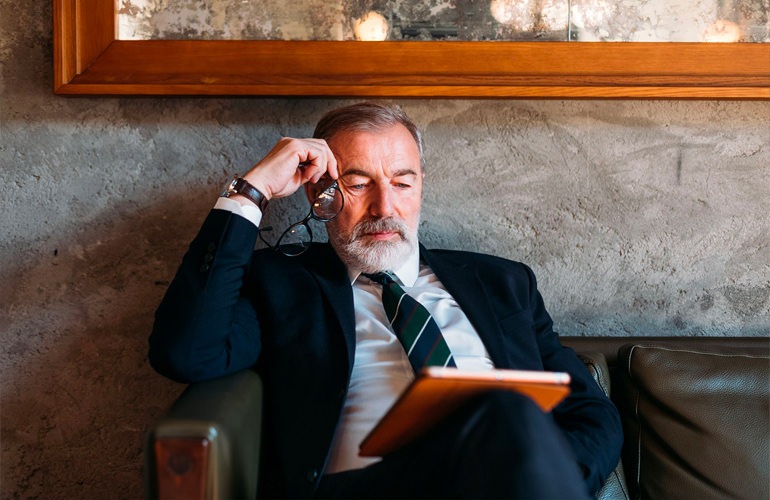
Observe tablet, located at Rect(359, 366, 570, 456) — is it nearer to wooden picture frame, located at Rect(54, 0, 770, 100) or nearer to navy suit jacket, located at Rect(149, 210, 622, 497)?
navy suit jacket, located at Rect(149, 210, 622, 497)

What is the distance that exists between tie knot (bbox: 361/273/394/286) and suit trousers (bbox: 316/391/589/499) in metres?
0.65

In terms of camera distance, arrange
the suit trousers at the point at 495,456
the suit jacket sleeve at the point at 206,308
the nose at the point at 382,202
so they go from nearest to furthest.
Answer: the suit trousers at the point at 495,456, the suit jacket sleeve at the point at 206,308, the nose at the point at 382,202

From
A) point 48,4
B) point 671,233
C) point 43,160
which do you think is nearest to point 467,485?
point 671,233

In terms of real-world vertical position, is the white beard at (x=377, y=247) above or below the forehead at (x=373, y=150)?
below

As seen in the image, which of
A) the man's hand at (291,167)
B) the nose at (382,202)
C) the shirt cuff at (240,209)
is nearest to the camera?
the shirt cuff at (240,209)

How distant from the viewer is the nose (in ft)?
6.31

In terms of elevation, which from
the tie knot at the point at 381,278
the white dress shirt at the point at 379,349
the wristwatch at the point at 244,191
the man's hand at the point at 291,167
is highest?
the man's hand at the point at 291,167

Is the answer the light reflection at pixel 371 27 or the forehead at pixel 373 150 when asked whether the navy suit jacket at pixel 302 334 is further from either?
the light reflection at pixel 371 27

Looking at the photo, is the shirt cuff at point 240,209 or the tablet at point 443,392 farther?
the shirt cuff at point 240,209

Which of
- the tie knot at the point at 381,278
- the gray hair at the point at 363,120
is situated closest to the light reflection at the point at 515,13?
the gray hair at the point at 363,120

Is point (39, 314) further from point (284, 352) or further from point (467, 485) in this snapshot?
point (467, 485)

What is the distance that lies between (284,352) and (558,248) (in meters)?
0.95

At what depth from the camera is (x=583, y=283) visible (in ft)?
7.30

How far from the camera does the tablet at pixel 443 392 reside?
1160 mm
